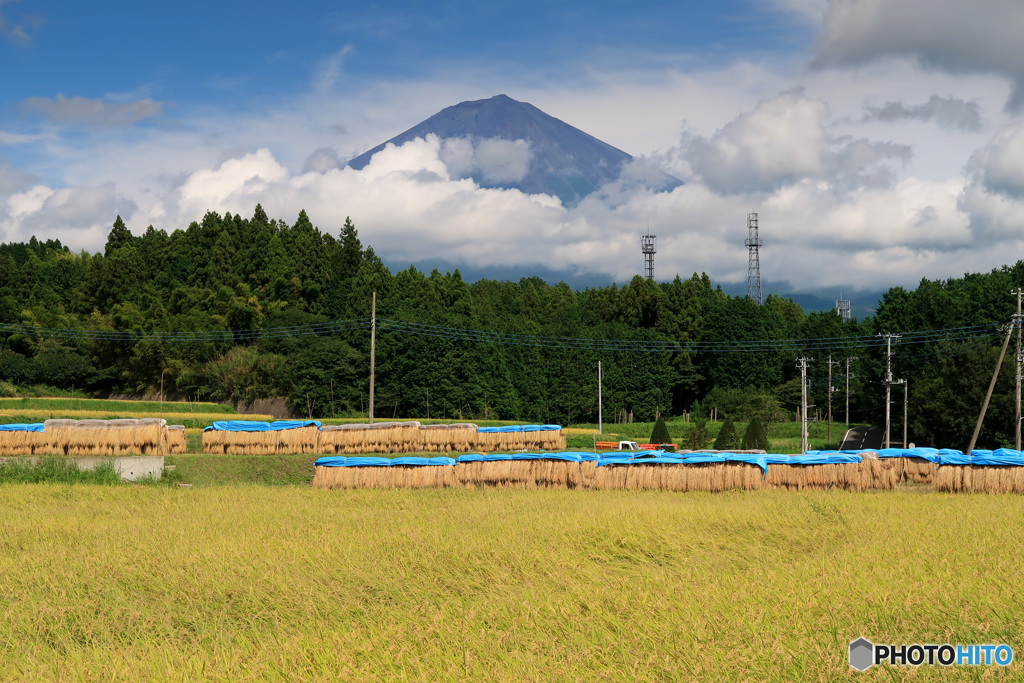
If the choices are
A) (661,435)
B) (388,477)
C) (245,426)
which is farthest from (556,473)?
(661,435)

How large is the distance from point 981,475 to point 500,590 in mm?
20090

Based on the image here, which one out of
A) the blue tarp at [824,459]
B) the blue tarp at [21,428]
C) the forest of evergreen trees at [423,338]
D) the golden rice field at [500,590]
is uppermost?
the forest of evergreen trees at [423,338]

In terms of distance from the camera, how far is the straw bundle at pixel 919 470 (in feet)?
85.0

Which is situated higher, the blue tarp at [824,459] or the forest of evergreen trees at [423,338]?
the forest of evergreen trees at [423,338]

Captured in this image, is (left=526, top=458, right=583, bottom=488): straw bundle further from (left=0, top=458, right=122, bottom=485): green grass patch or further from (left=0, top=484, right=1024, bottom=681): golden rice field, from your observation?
(left=0, top=458, right=122, bottom=485): green grass patch

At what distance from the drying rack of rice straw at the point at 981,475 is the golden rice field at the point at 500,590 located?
4.78 meters

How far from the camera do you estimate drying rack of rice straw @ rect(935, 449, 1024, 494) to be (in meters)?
25.4

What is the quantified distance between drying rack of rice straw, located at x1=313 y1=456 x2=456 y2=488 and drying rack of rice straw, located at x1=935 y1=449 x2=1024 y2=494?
16.3m

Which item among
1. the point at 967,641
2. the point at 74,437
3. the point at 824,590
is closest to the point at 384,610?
the point at 824,590

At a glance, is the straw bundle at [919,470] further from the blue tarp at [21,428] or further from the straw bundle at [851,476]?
the blue tarp at [21,428]

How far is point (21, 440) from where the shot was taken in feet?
120

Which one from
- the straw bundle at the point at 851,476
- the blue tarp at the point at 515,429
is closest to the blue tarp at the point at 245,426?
the blue tarp at the point at 515,429

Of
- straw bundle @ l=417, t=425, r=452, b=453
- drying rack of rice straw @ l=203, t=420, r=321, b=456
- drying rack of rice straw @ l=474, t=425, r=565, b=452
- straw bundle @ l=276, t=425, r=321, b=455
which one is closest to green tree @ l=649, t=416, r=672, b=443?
drying rack of rice straw @ l=474, t=425, r=565, b=452

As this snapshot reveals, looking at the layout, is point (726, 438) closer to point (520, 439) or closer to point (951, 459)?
point (520, 439)
